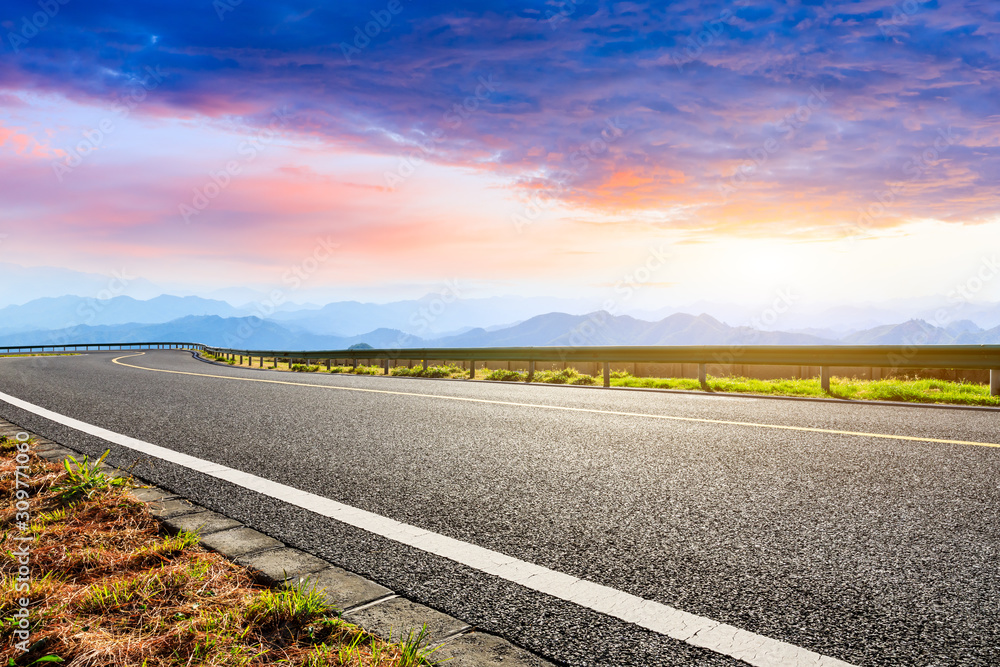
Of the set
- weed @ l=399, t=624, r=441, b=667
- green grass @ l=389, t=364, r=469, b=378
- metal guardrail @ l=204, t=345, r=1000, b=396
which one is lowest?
weed @ l=399, t=624, r=441, b=667

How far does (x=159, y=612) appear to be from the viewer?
2348 millimetres

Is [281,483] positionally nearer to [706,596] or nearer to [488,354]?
[706,596]

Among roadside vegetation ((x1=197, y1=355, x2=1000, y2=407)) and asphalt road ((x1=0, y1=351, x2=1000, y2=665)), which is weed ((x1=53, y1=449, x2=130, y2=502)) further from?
roadside vegetation ((x1=197, y1=355, x2=1000, y2=407))

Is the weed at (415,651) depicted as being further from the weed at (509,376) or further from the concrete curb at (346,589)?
the weed at (509,376)

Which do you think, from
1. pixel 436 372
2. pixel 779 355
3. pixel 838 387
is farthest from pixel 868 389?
pixel 436 372

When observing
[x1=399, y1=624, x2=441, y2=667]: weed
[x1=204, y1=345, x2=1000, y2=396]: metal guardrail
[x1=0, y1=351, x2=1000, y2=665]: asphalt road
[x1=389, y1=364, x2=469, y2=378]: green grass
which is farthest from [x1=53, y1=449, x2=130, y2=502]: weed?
[x1=389, y1=364, x2=469, y2=378]: green grass

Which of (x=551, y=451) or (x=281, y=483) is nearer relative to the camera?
(x=281, y=483)

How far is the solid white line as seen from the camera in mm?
2123

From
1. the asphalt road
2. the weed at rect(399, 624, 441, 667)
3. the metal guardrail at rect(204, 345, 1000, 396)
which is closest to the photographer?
the weed at rect(399, 624, 441, 667)

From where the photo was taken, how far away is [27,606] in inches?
92.7

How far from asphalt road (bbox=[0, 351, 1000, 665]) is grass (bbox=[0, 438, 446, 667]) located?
1.50 feet

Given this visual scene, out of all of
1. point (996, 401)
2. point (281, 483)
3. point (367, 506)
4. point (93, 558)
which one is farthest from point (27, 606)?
point (996, 401)

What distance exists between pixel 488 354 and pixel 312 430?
33.1 ft

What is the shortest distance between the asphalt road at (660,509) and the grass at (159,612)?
0.46 meters
